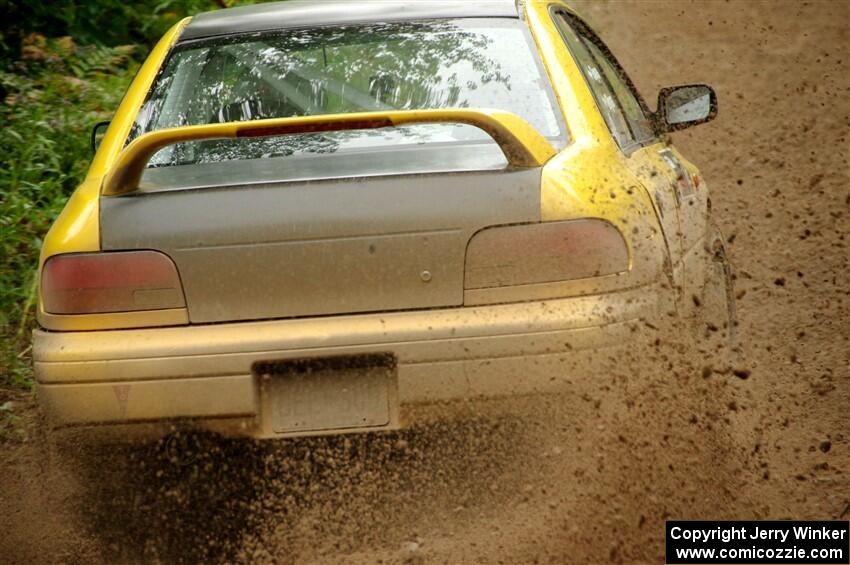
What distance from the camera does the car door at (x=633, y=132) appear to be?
355 cm

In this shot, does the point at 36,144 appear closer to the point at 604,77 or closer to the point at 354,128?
the point at 604,77

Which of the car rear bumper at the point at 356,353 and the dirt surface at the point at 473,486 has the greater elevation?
the car rear bumper at the point at 356,353

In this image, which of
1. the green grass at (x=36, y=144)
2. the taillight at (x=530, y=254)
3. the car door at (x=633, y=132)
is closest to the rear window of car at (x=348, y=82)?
the car door at (x=633, y=132)

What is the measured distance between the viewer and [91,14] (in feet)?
28.5

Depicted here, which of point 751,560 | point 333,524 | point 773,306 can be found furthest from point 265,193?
point 773,306

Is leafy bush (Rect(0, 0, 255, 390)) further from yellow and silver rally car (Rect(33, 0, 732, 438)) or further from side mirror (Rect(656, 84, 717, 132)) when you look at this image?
side mirror (Rect(656, 84, 717, 132))

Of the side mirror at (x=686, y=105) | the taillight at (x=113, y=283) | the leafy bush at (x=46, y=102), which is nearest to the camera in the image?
the taillight at (x=113, y=283)

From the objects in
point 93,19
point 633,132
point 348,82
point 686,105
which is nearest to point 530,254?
point 348,82

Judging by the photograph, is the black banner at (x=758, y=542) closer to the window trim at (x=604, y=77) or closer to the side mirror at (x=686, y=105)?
the window trim at (x=604, y=77)

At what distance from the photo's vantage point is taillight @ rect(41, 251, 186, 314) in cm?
313

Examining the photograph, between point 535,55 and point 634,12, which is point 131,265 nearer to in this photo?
point 535,55

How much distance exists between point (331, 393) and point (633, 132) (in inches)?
67.6

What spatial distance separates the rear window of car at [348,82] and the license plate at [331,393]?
2.36 ft

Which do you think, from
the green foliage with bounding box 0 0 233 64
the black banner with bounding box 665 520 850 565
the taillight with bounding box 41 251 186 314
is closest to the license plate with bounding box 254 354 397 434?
the taillight with bounding box 41 251 186 314
